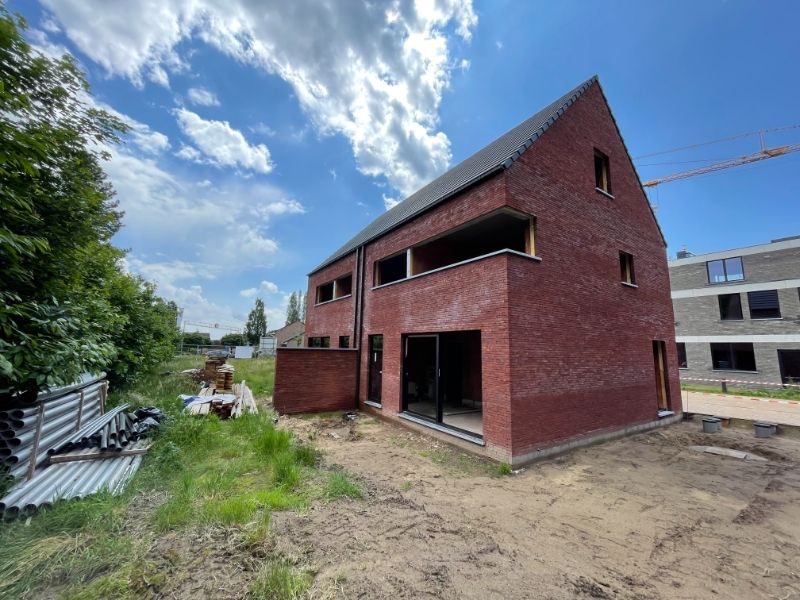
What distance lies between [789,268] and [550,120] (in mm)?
20707

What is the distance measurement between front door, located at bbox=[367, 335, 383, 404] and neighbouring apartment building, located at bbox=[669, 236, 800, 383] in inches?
873

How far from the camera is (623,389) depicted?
890 centimetres

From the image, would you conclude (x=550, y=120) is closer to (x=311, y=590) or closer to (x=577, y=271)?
(x=577, y=271)

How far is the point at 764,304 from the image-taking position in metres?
19.5

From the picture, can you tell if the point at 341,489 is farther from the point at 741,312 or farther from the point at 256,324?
the point at 256,324

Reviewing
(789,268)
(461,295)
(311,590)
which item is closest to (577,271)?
(461,295)

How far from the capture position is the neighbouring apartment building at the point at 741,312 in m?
18.6

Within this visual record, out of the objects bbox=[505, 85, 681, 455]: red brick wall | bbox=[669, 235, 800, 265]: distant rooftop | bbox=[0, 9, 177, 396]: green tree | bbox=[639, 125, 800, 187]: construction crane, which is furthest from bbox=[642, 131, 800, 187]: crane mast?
bbox=[0, 9, 177, 396]: green tree

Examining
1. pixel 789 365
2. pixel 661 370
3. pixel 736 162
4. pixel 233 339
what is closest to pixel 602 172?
pixel 661 370

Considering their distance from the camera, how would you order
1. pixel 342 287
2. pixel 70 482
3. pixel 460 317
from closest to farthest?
pixel 70 482
pixel 460 317
pixel 342 287

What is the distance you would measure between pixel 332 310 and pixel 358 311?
2.82m

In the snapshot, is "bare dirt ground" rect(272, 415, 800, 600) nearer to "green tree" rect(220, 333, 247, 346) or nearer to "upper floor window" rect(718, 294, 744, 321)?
"upper floor window" rect(718, 294, 744, 321)

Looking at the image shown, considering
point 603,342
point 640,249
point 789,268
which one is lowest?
point 603,342

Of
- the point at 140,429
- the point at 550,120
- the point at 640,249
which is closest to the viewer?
the point at 140,429
